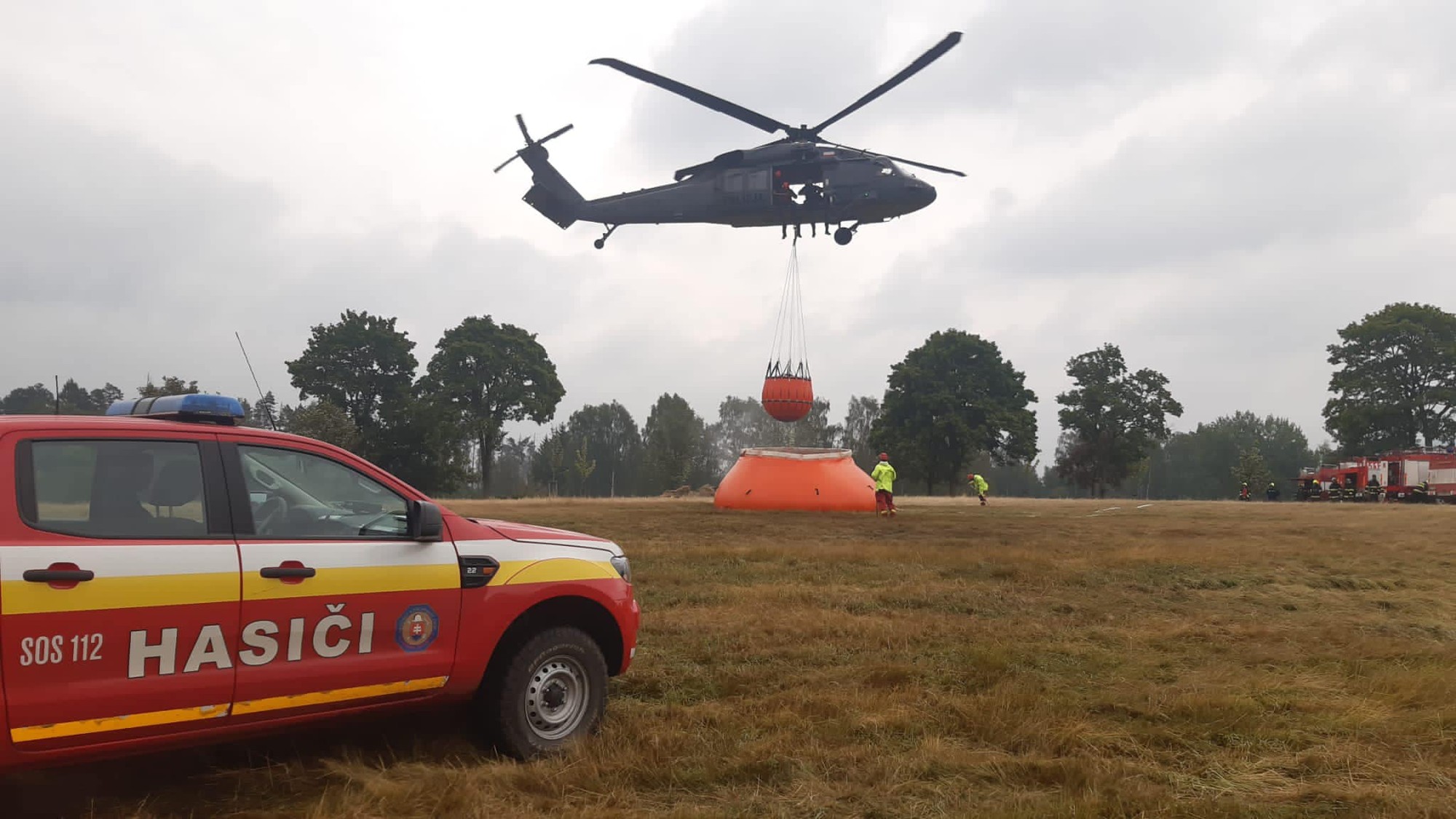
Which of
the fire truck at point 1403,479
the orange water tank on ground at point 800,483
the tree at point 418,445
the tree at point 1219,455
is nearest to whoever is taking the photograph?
the orange water tank on ground at point 800,483

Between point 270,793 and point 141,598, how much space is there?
4.22 feet

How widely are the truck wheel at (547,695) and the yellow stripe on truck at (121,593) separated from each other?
152 cm

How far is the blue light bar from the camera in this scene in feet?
15.1

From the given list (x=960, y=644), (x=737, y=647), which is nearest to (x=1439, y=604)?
(x=960, y=644)

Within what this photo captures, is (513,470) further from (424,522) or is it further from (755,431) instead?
(424,522)

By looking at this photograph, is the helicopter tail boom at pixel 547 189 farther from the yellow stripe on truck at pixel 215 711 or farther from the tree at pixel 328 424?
the yellow stripe on truck at pixel 215 711

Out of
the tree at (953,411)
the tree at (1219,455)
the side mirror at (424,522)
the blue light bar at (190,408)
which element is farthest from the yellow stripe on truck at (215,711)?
the tree at (1219,455)

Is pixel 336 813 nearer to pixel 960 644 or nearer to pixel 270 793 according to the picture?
pixel 270 793

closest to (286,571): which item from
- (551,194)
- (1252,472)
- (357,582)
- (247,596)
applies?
(247,596)

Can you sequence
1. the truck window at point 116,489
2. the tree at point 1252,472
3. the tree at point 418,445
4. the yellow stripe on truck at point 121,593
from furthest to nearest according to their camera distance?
the tree at point 1252,472
the tree at point 418,445
the truck window at point 116,489
the yellow stripe on truck at point 121,593

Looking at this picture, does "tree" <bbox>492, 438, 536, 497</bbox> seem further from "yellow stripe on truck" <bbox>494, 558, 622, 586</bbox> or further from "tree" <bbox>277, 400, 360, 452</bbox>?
"yellow stripe on truck" <bbox>494, 558, 622, 586</bbox>

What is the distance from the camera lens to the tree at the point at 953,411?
59.0 meters

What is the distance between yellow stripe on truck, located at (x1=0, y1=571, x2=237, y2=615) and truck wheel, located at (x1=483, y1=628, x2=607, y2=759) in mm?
1524

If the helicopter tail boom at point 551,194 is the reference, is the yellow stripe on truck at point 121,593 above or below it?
below
